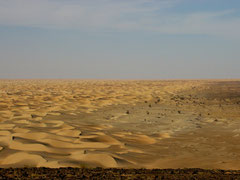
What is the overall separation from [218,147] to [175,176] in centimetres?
208

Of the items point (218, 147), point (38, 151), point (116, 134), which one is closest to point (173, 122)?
point (116, 134)

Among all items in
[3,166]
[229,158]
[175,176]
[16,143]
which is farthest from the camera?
[16,143]

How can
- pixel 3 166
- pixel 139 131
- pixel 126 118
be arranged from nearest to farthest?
pixel 3 166 < pixel 139 131 < pixel 126 118

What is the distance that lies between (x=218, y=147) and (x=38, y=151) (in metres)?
2.90

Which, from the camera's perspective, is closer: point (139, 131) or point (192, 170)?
point (192, 170)

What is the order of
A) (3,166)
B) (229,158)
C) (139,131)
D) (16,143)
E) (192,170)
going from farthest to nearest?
(139,131), (16,143), (229,158), (3,166), (192,170)

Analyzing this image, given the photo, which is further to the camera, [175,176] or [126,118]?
[126,118]

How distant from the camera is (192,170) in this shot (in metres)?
3.31

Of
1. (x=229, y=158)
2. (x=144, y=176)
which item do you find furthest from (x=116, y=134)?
(x=144, y=176)

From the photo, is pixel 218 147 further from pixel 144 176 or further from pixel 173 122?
pixel 173 122

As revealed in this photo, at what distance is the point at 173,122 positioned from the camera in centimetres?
751

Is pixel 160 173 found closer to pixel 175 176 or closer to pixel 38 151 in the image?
pixel 175 176

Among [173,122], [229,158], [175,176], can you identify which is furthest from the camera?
[173,122]

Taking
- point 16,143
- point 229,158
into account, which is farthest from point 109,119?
point 229,158
